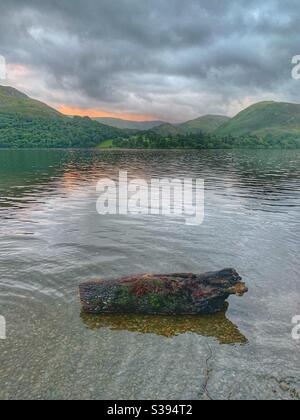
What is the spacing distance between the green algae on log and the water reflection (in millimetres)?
312

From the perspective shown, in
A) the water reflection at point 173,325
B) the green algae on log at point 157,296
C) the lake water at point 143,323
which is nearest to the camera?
the lake water at point 143,323

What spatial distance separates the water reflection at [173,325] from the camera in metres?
13.7

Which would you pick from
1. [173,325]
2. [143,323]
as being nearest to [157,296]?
[143,323]

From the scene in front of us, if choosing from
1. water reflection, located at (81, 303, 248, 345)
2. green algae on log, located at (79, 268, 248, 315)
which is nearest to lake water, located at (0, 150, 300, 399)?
water reflection, located at (81, 303, 248, 345)

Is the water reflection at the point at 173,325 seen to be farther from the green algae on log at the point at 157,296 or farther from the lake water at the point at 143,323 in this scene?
the green algae on log at the point at 157,296

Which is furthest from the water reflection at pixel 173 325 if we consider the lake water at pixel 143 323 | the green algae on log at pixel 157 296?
the green algae on log at pixel 157 296

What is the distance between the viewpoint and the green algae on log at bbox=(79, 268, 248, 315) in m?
15.3

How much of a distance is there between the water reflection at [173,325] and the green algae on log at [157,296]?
1.02 feet

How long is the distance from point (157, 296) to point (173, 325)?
1.53 meters

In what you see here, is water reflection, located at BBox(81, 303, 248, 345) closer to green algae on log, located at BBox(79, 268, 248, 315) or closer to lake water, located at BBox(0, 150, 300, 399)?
lake water, located at BBox(0, 150, 300, 399)

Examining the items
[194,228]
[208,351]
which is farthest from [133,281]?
[194,228]
